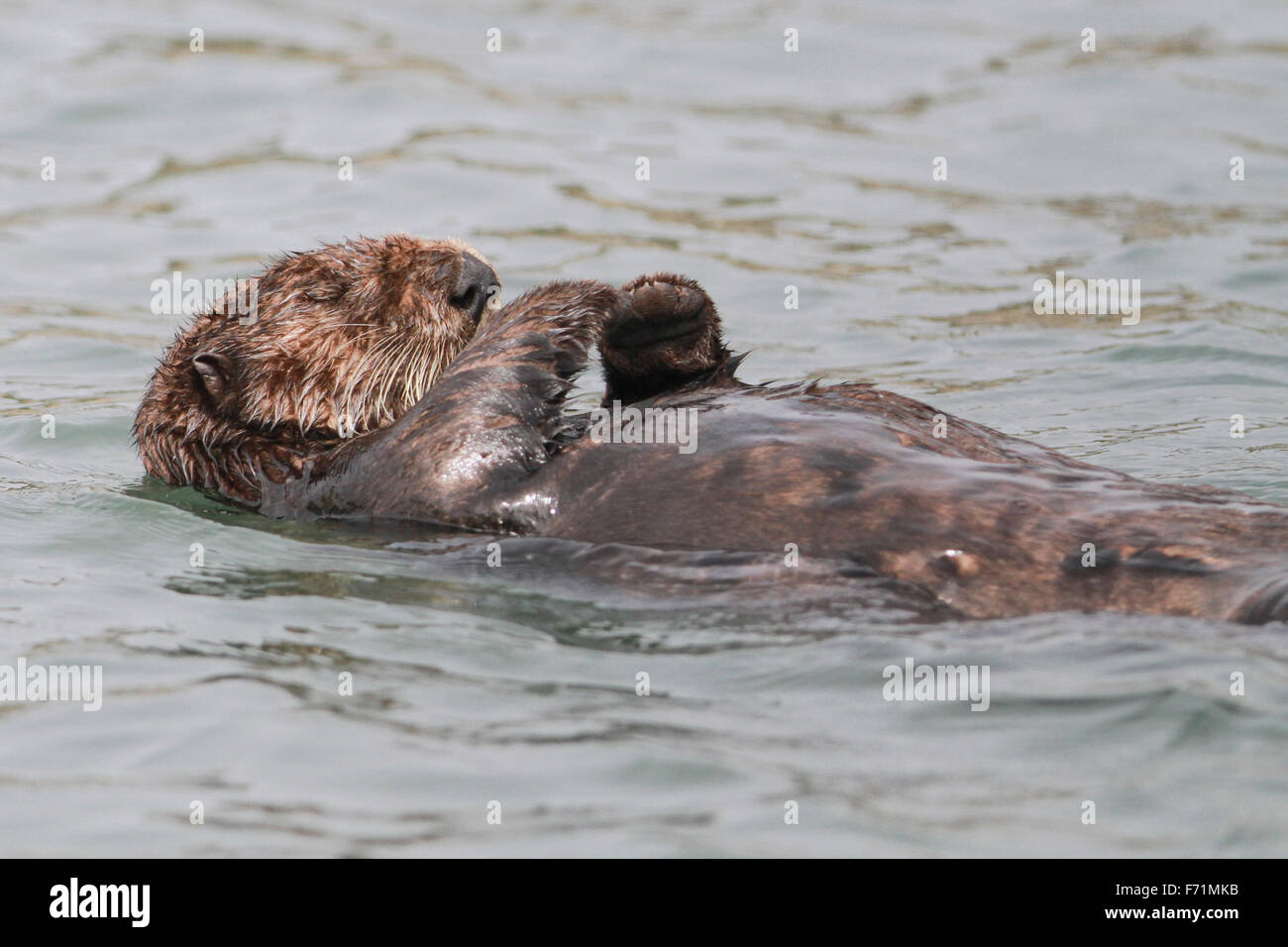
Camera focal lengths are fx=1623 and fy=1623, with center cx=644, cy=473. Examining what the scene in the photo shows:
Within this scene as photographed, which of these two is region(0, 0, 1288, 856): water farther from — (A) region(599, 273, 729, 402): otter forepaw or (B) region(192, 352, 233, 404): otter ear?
(A) region(599, 273, 729, 402): otter forepaw

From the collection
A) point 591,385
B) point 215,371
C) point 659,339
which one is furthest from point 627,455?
point 591,385

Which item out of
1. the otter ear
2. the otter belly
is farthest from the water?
the otter ear

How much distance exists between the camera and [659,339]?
5.30 metres

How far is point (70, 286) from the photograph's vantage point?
30.7ft

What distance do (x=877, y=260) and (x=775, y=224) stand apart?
2.67ft

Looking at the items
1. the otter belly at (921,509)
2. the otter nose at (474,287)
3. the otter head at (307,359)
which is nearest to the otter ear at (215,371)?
the otter head at (307,359)

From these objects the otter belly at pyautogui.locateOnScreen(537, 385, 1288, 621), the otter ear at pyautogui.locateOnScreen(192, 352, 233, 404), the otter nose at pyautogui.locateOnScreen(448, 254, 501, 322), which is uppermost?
the otter nose at pyautogui.locateOnScreen(448, 254, 501, 322)

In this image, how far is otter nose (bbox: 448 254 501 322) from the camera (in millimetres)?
5434

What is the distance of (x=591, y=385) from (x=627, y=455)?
10.6 feet

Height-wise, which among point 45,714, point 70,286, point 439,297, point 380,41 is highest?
point 380,41

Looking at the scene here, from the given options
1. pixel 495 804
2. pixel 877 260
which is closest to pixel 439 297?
pixel 495 804

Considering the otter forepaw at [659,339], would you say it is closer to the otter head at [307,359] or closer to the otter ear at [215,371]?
the otter head at [307,359]

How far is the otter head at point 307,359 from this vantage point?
536 centimetres
